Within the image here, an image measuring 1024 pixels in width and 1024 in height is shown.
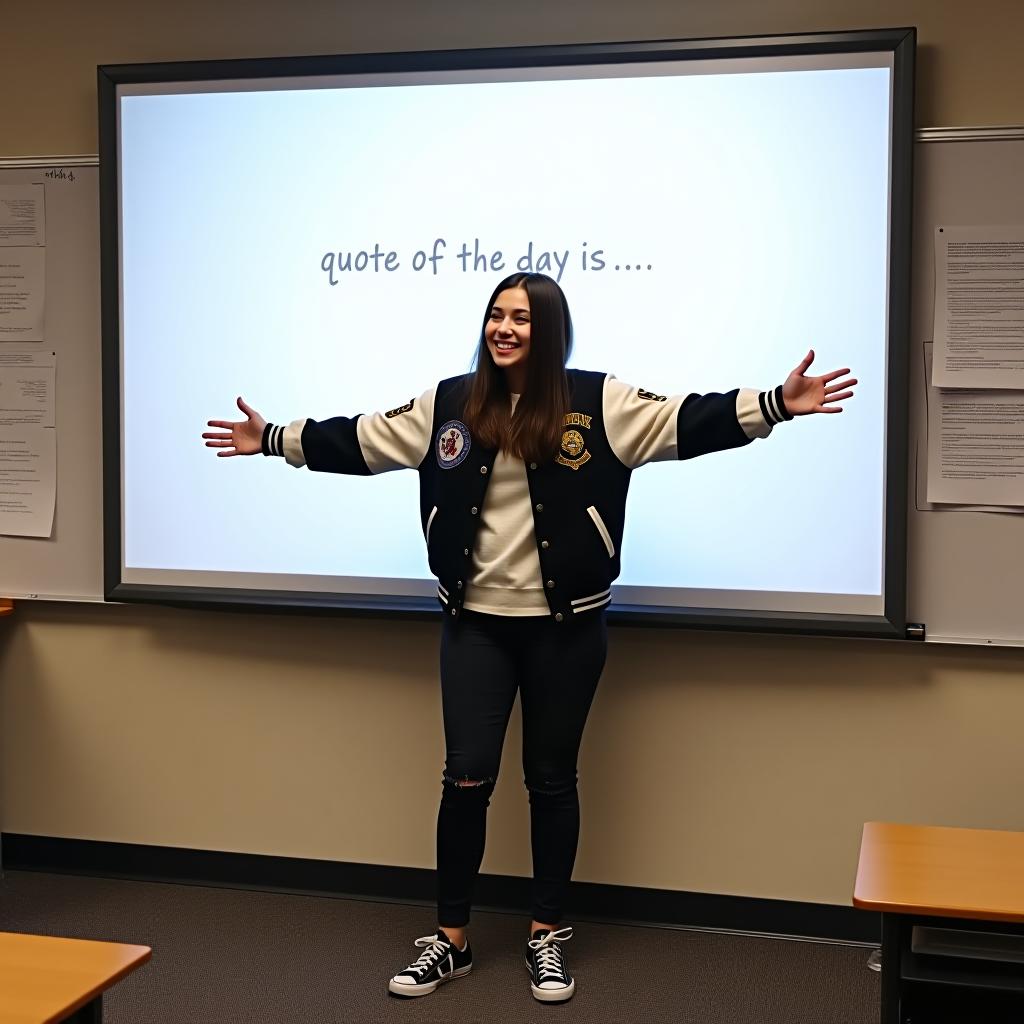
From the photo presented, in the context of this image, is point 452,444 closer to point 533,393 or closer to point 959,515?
point 533,393

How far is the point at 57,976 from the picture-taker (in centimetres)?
151

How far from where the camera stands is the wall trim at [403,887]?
3.04 m

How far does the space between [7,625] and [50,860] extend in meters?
0.70

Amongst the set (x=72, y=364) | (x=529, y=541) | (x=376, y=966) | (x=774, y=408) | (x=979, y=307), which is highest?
(x=979, y=307)

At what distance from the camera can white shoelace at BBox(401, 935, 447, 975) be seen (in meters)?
2.72

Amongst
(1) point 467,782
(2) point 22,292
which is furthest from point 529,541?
(2) point 22,292

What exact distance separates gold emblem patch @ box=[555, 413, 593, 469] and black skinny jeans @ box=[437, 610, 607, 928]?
36cm

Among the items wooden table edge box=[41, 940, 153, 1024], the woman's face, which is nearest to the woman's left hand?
the woman's face

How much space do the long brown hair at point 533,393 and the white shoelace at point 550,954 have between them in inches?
44.5

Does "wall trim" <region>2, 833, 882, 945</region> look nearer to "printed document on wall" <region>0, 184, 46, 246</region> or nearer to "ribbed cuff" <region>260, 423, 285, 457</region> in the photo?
"ribbed cuff" <region>260, 423, 285, 457</region>

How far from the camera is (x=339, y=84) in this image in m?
3.08

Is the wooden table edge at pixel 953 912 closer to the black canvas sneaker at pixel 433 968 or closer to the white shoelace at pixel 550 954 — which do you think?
the white shoelace at pixel 550 954

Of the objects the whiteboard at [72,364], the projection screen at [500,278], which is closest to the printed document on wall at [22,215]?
the whiteboard at [72,364]

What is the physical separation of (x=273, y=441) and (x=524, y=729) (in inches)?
36.5
